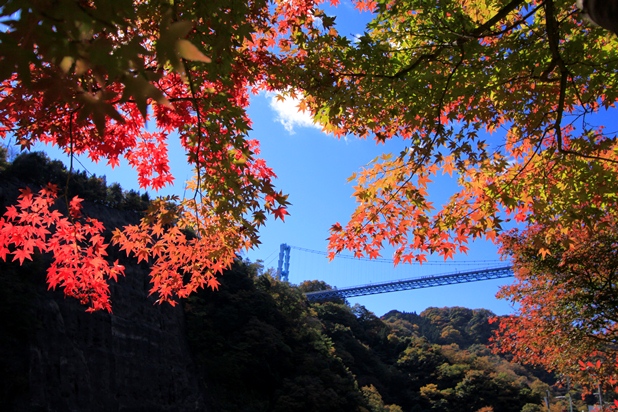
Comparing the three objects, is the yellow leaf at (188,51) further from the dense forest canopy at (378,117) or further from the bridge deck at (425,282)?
the bridge deck at (425,282)

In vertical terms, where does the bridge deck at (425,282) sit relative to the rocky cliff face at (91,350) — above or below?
above

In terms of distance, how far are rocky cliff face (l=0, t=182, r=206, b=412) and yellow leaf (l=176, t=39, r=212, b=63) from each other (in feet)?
30.0

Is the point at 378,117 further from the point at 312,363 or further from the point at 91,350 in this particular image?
the point at 312,363

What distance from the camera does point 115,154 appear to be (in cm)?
339

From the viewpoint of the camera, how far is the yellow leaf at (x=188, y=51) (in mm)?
950

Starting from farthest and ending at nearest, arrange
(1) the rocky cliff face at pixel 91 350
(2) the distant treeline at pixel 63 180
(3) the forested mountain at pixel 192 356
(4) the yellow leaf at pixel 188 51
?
(2) the distant treeline at pixel 63 180, (3) the forested mountain at pixel 192 356, (1) the rocky cliff face at pixel 91 350, (4) the yellow leaf at pixel 188 51

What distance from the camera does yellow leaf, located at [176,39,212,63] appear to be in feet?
3.12

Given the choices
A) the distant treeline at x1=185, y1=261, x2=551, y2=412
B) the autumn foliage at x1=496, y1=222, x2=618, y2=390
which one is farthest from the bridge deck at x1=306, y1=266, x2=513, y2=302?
the autumn foliage at x1=496, y1=222, x2=618, y2=390

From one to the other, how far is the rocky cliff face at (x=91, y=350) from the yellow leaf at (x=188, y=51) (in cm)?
916

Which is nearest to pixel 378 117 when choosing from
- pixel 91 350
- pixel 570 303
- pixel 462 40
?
pixel 462 40

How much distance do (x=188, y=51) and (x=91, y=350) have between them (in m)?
11.1

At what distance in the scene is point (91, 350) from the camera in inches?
401

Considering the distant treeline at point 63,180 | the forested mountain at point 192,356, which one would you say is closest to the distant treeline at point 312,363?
the forested mountain at point 192,356

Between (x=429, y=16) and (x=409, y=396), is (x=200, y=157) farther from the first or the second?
(x=409, y=396)
